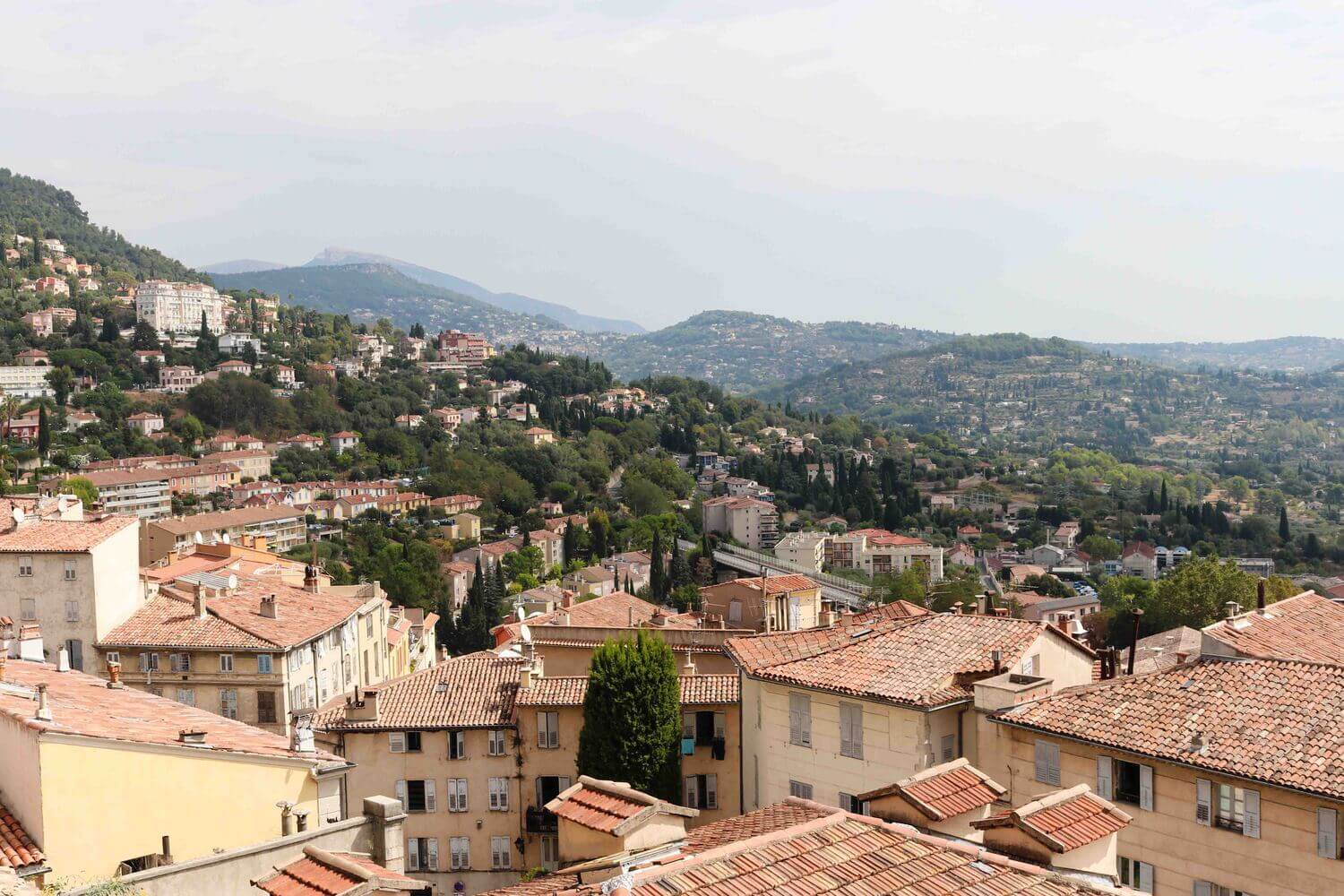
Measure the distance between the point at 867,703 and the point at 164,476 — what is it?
332 ft

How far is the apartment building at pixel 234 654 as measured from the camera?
1161 inches

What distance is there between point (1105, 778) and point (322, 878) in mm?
8789

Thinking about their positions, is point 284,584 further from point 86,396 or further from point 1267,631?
point 86,396

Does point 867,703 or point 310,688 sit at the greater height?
point 867,703

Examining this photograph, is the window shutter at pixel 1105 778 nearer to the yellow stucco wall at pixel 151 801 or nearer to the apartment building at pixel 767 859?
the apartment building at pixel 767 859

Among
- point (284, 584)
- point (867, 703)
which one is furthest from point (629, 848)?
point (284, 584)

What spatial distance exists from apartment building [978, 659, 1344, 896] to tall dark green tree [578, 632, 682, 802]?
6.57 m

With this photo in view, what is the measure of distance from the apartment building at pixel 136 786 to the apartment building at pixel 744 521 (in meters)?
103

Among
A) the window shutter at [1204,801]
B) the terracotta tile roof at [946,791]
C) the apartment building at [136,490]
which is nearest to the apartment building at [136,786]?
the terracotta tile roof at [946,791]

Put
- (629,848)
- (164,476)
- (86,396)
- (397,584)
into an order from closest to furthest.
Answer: (629,848), (397,584), (164,476), (86,396)

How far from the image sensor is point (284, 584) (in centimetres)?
3859

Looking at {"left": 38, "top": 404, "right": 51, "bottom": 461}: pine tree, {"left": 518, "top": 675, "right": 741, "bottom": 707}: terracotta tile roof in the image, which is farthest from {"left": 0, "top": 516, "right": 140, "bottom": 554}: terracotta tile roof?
{"left": 38, "top": 404, "right": 51, "bottom": 461}: pine tree

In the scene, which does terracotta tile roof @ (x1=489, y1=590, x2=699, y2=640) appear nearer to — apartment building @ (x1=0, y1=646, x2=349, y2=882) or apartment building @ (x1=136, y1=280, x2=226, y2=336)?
apartment building @ (x1=0, y1=646, x2=349, y2=882)

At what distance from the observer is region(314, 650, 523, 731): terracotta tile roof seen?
918 inches
